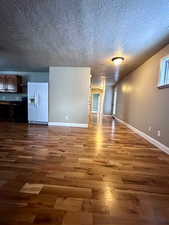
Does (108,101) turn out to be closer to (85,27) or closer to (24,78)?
(24,78)

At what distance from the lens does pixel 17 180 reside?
1585 millimetres

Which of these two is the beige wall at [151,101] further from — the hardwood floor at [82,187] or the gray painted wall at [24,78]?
the gray painted wall at [24,78]

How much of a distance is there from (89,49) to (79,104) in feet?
7.47

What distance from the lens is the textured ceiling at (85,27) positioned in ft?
5.89

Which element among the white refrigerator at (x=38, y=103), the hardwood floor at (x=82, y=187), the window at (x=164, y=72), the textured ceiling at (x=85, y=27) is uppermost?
the textured ceiling at (x=85, y=27)

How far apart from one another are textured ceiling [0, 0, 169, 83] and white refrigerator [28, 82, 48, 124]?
63.8 inches

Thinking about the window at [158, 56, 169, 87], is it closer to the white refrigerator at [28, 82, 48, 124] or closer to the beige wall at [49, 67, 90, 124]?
the beige wall at [49, 67, 90, 124]

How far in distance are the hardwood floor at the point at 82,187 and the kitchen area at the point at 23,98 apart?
9.08 feet

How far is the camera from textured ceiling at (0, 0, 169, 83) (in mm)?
1794

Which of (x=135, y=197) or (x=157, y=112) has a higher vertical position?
(x=157, y=112)

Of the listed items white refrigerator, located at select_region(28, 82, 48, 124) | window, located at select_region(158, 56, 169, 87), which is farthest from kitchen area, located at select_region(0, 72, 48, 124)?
window, located at select_region(158, 56, 169, 87)

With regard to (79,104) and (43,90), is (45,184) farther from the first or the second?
(43,90)

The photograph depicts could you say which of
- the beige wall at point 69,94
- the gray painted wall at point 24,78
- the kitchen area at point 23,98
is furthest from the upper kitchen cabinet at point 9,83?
the beige wall at point 69,94

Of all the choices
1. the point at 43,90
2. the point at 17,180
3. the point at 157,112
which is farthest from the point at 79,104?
the point at 17,180
